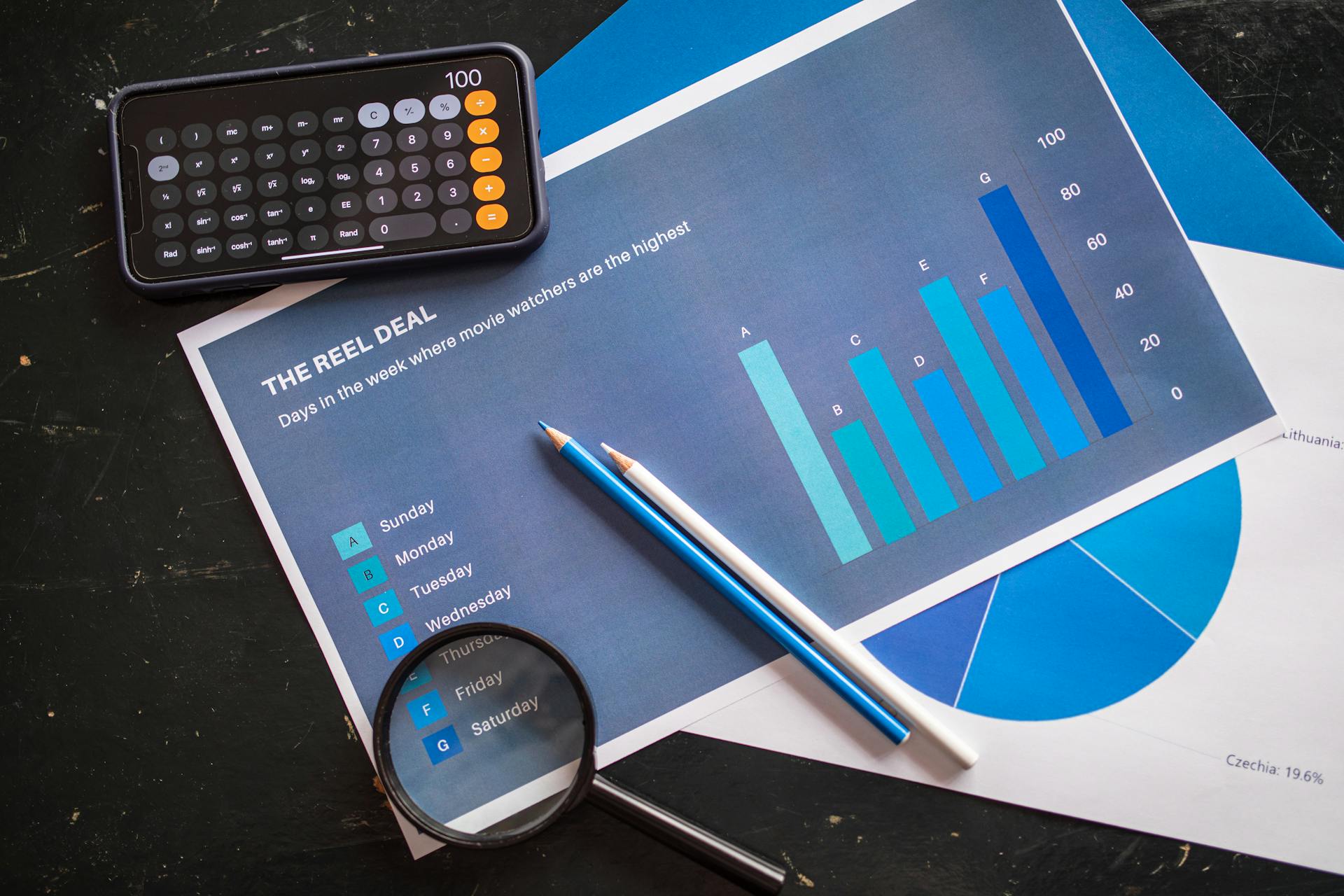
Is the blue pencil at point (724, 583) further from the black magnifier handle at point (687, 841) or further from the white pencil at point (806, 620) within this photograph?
the black magnifier handle at point (687, 841)

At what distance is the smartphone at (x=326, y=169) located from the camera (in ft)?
1.95

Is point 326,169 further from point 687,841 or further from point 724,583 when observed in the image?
point 687,841

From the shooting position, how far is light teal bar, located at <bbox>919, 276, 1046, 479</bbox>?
0.59 m

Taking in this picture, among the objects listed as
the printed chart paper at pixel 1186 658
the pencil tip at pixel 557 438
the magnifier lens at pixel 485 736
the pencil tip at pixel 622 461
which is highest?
the pencil tip at pixel 557 438

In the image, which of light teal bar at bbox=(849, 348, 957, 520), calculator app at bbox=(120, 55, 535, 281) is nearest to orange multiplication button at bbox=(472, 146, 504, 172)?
calculator app at bbox=(120, 55, 535, 281)

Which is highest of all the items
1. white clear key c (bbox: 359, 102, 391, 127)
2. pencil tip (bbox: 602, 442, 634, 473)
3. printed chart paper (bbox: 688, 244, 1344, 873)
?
white clear key c (bbox: 359, 102, 391, 127)

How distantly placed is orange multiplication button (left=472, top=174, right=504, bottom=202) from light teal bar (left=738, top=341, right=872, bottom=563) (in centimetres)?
21

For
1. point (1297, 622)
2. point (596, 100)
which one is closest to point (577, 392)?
point (596, 100)

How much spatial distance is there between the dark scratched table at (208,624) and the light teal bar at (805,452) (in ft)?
0.55

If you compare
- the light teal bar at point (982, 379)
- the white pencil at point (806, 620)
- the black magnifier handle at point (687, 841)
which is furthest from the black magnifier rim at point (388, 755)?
the light teal bar at point (982, 379)

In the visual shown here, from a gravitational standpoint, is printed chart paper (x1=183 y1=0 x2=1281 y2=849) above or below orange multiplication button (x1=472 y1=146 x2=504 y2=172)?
below

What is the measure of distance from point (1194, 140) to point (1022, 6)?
0.16 metres

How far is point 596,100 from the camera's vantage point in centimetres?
61

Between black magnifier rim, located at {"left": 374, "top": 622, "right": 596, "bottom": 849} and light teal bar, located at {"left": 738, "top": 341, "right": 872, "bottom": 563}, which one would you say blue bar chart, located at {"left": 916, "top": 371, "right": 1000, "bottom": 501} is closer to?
light teal bar, located at {"left": 738, "top": 341, "right": 872, "bottom": 563}
